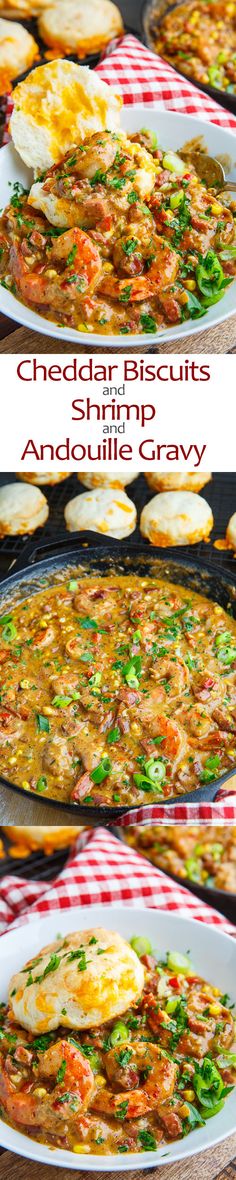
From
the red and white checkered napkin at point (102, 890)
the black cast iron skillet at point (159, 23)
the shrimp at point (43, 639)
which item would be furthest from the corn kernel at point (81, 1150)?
the black cast iron skillet at point (159, 23)

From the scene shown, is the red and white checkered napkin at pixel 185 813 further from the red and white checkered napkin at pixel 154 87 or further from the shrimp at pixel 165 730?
the red and white checkered napkin at pixel 154 87

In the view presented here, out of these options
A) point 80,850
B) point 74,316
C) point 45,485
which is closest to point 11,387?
point 74,316

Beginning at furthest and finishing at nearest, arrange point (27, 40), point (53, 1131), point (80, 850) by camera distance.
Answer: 1. point (27, 40)
2. point (80, 850)
3. point (53, 1131)

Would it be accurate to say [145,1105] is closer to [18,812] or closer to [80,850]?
[18,812]

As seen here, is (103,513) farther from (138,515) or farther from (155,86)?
(155,86)

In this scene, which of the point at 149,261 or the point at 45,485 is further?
the point at 45,485
